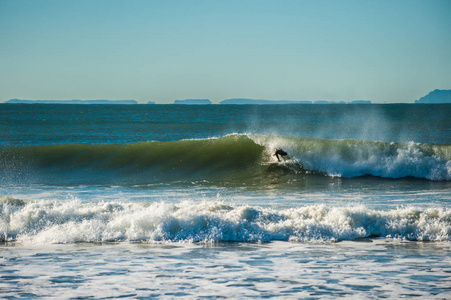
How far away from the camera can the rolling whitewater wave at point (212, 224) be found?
360 inches

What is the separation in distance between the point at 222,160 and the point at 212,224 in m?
10.1

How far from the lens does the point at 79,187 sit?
51.0ft

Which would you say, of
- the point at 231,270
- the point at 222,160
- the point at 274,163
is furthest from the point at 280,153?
the point at 231,270

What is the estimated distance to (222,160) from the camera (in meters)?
19.5

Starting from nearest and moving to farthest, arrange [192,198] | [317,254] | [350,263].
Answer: [350,263], [317,254], [192,198]

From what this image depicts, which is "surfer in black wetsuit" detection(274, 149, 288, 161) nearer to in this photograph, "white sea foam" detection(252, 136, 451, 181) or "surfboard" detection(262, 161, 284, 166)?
"white sea foam" detection(252, 136, 451, 181)

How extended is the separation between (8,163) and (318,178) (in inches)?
511

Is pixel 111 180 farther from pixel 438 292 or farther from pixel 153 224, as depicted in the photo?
pixel 438 292

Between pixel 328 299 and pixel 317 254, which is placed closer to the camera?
pixel 328 299

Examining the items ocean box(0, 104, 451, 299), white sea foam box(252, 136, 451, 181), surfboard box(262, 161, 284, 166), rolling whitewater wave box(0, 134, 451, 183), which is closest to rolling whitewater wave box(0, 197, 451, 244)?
ocean box(0, 104, 451, 299)

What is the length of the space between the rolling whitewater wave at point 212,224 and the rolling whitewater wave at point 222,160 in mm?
6975

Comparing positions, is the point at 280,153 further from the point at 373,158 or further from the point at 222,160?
the point at 373,158

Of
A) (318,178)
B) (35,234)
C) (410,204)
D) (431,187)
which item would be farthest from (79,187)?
(431,187)

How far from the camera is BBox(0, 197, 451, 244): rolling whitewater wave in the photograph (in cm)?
915
